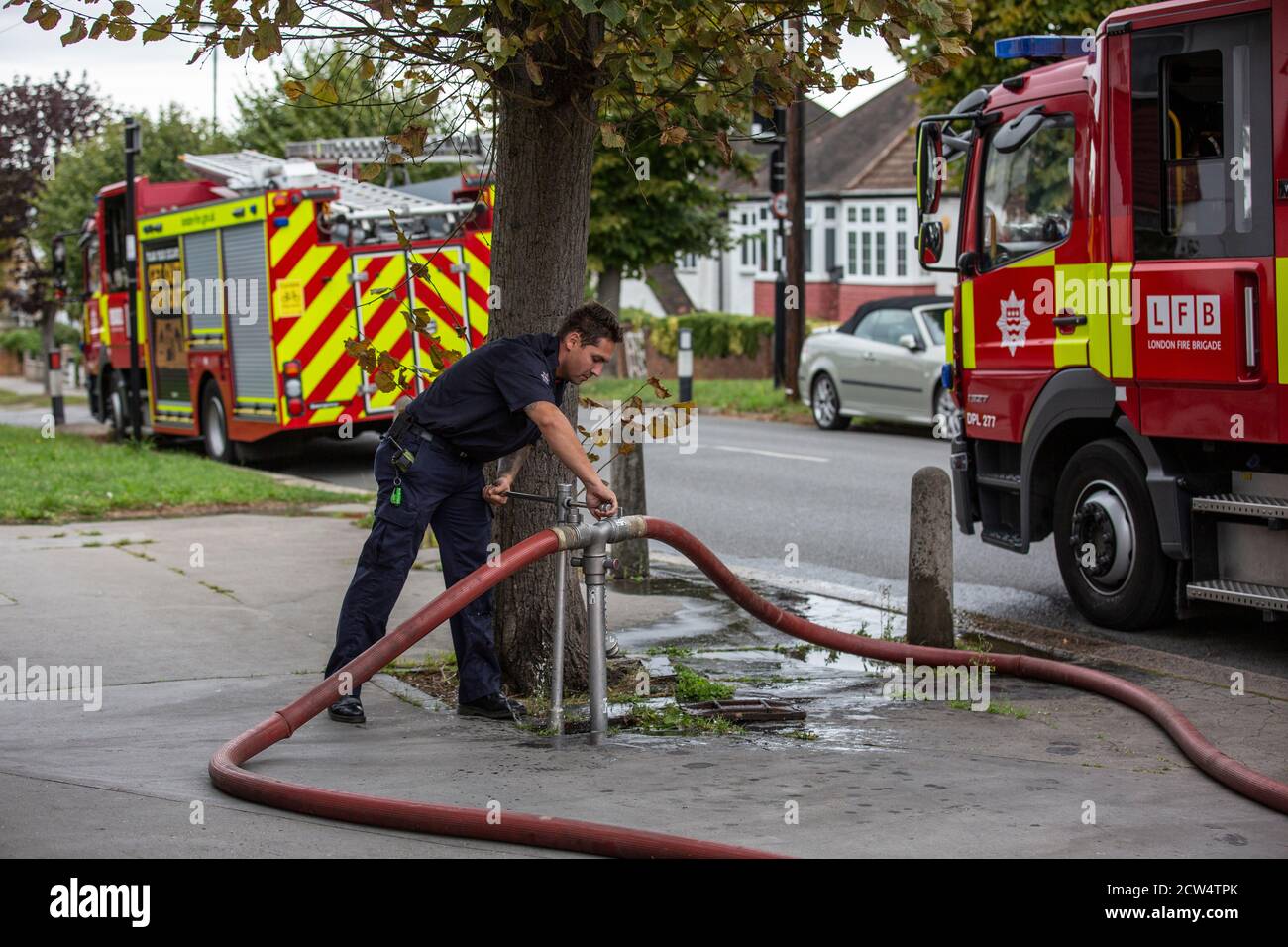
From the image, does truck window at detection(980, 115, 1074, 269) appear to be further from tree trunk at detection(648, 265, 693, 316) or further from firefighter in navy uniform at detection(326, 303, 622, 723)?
tree trunk at detection(648, 265, 693, 316)

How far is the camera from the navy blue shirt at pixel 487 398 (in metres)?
6.30

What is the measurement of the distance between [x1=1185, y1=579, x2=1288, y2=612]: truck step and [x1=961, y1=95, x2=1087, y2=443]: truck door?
1.27 meters

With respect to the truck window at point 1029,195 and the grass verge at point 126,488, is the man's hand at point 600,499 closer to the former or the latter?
the truck window at point 1029,195

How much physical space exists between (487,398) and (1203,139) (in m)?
3.80

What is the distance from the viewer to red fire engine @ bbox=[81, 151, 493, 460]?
1666cm

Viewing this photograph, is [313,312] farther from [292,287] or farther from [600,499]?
[600,499]

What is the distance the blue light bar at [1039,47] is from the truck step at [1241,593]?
313cm

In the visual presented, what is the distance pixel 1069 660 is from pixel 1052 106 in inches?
123

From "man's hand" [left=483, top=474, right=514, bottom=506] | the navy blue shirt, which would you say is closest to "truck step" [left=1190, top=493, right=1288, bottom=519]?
the navy blue shirt

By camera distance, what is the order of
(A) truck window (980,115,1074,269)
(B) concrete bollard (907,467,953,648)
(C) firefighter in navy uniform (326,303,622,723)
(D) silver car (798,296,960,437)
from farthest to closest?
(D) silver car (798,296,960,437) < (A) truck window (980,115,1074,269) < (B) concrete bollard (907,467,953,648) < (C) firefighter in navy uniform (326,303,622,723)

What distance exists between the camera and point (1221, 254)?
764 cm

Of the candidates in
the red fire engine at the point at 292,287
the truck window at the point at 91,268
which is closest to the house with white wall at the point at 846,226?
the truck window at the point at 91,268

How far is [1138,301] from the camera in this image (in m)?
8.07
